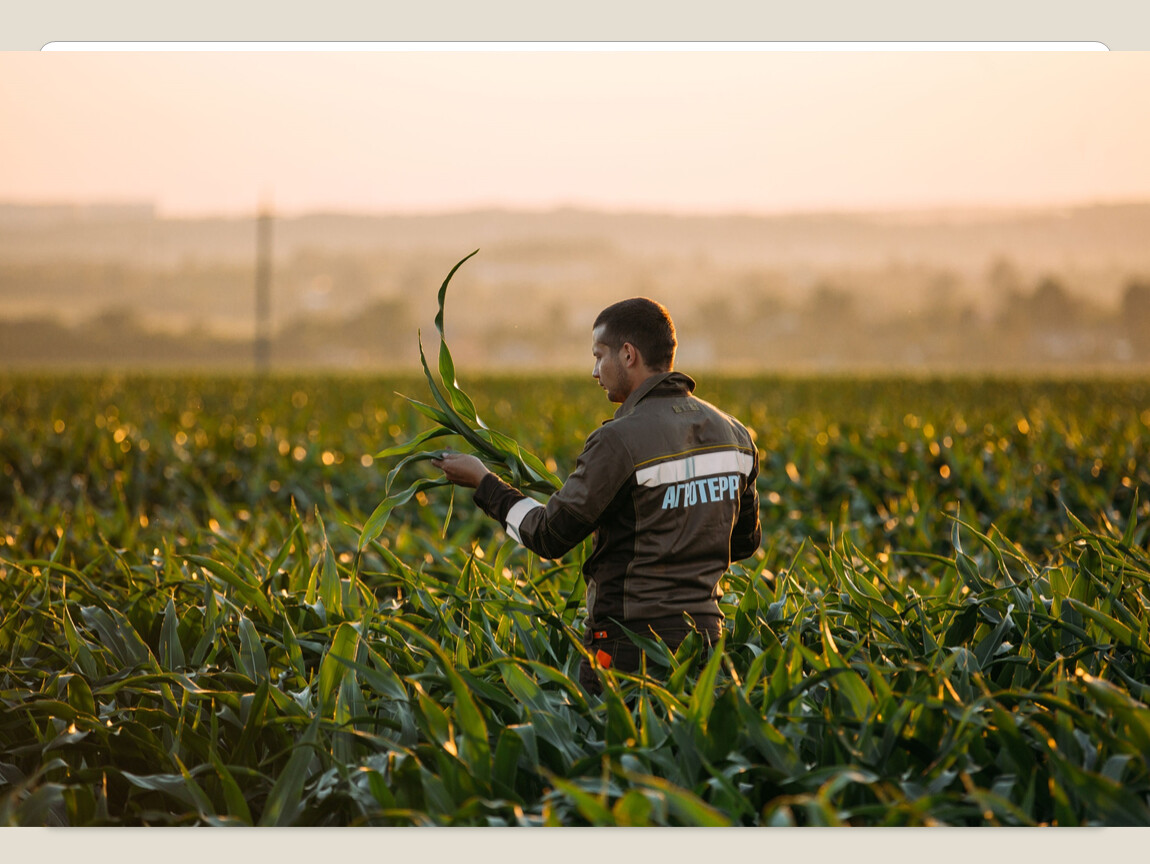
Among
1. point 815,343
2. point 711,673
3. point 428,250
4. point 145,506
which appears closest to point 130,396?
point 145,506

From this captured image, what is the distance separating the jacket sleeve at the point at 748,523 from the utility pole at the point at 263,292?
4202 cm

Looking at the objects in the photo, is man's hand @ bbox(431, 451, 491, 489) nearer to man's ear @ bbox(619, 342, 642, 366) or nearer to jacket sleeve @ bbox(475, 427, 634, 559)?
jacket sleeve @ bbox(475, 427, 634, 559)

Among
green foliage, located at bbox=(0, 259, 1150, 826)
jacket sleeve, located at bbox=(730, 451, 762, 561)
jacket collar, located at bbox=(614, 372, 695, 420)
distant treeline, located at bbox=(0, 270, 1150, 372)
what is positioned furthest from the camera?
distant treeline, located at bbox=(0, 270, 1150, 372)

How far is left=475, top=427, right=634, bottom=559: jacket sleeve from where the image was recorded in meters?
2.80

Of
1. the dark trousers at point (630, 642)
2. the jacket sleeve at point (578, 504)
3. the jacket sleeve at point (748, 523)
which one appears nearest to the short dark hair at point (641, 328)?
the jacket sleeve at point (578, 504)

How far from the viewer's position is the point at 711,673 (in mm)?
2592

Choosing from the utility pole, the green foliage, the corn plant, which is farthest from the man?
the utility pole

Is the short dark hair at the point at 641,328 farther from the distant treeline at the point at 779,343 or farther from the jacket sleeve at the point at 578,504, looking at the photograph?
the distant treeline at the point at 779,343

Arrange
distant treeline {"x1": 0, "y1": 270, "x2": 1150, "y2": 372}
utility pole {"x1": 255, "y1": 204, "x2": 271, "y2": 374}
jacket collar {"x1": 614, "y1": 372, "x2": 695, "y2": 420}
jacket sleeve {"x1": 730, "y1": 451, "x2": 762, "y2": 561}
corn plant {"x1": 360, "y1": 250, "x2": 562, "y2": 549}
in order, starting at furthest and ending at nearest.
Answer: utility pole {"x1": 255, "y1": 204, "x2": 271, "y2": 374} < distant treeline {"x1": 0, "y1": 270, "x2": 1150, "y2": 372} < corn plant {"x1": 360, "y1": 250, "x2": 562, "y2": 549} < jacket sleeve {"x1": 730, "y1": 451, "x2": 762, "y2": 561} < jacket collar {"x1": 614, "y1": 372, "x2": 695, "y2": 420}

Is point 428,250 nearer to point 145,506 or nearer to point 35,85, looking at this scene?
point 145,506

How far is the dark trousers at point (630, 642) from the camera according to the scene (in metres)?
2.99

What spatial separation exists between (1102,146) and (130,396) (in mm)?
15184

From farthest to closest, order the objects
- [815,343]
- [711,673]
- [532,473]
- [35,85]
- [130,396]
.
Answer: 1. [815,343]
2. [130,396]
3. [35,85]
4. [532,473]
5. [711,673]

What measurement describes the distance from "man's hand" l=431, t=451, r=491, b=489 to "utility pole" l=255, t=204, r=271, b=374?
A: 4202 centimetres
